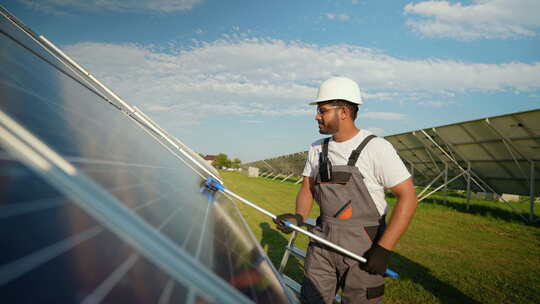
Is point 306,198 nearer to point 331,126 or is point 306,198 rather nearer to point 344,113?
point 331,126

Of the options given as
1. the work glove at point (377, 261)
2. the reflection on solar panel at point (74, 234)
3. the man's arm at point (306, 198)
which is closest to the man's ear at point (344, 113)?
the man's arm at point (306, 198)

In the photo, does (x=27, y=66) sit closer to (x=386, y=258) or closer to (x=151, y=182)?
(x=151, y=182)

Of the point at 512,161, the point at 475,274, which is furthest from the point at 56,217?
the point at 512,161

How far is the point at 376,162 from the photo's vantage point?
7.63ft

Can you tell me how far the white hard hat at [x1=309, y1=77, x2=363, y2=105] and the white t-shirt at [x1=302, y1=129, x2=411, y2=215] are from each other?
0.29 metres

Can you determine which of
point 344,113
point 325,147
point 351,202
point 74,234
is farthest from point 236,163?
point 74,234

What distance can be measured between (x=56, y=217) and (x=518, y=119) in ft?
39.0

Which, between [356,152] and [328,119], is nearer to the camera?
[356,152]

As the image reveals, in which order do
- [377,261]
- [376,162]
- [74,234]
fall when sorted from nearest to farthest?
[74,234]
[377,261]
[376,162]

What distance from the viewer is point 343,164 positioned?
2.49m

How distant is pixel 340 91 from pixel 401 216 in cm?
107

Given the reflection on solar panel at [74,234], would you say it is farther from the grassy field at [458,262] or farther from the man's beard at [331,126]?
the grassy field at [458,262]

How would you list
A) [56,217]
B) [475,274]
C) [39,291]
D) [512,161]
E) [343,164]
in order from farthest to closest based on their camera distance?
1. [512,161]
2. [475,274]
3. [343,164]
4. [56,217]
5. [39,291]

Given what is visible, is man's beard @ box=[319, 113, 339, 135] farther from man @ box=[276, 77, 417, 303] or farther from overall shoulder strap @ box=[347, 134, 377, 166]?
overall shoulder strap @ box=[347, 134, 377, 166]
